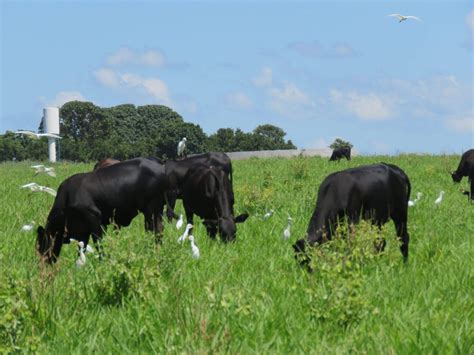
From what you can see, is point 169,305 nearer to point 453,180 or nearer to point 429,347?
point 429,347

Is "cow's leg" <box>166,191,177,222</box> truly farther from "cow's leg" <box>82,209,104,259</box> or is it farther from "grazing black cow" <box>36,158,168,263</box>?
"cow's leg" <box>82,209,104,259</box>

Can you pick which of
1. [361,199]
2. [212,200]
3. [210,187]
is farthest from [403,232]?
[210,187]

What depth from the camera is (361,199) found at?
952cm

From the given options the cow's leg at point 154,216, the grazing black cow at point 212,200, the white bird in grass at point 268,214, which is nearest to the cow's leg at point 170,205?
the grazing black cow at point 212,200

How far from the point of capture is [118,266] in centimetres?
676

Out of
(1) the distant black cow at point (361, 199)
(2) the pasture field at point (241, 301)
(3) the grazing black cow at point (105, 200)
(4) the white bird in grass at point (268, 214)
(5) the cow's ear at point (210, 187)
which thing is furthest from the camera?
(4) the white bird in grass at point (268, 214)

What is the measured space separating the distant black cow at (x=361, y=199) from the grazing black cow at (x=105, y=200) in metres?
2.56

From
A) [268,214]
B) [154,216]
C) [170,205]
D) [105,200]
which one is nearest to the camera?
[105,200]

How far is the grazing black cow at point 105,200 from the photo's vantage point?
9742 mm

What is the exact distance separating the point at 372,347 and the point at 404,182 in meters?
5.13

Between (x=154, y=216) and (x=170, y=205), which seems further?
(x=170, y=205)

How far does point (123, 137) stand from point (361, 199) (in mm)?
96824

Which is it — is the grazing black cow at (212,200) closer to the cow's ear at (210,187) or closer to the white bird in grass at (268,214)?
the cow's ear at (210,187)

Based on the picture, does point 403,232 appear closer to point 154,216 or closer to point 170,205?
point 154,216
